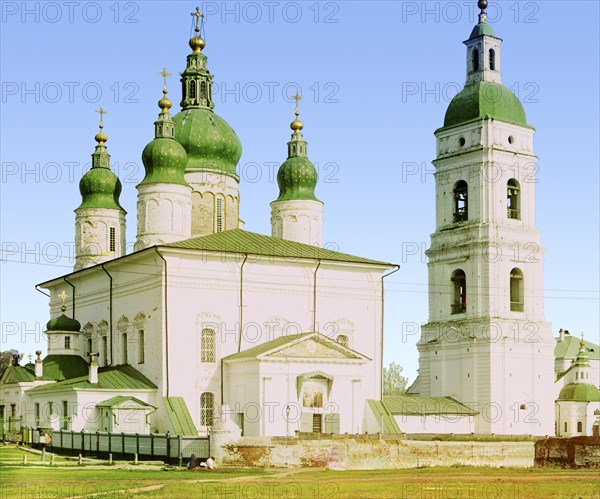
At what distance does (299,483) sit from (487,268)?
31015mm

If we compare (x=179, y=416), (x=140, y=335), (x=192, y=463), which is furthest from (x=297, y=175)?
(x=192, y=463)

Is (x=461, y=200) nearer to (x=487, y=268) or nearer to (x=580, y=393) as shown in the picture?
(x=487, y=268)

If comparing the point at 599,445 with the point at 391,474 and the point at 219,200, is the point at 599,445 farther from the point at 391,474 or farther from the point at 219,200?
the point at 219,200

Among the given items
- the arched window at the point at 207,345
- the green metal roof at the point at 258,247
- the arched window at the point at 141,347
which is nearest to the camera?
the arched window at the point at 207,345

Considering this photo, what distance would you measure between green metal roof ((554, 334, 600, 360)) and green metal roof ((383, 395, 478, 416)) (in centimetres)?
3178

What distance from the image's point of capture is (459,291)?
60.9 meters

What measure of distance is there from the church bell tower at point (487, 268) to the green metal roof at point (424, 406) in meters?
0.77

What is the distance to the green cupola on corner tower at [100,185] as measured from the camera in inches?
2254

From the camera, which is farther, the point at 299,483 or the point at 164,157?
the point at 164,157

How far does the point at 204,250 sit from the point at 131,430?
6.94 metres

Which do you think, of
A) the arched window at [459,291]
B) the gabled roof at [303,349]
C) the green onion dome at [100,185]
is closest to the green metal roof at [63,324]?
the green onion dome at [100,185]

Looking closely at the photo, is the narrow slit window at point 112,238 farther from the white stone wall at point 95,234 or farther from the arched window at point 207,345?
the arched window at point 207,345

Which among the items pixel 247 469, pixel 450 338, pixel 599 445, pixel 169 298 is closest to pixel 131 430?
pixel 169 298

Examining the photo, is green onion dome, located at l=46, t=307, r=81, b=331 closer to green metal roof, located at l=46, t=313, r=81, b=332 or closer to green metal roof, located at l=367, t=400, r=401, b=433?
green metal roof, located at l=46, t=313, r=81, b=332
